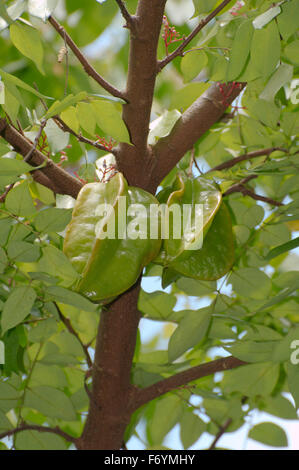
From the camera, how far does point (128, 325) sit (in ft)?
3.12

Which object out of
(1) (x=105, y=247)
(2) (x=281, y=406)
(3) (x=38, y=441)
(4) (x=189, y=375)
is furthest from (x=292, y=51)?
(3) (x=38, y=441)

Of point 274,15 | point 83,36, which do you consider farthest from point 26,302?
point 83,36

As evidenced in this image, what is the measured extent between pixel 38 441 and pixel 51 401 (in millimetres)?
104

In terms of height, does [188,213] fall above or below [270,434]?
above

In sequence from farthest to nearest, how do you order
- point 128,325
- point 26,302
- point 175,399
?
point 175,399 → point 128,325 → point 26,302

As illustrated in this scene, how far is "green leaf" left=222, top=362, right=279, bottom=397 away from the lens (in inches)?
39.4

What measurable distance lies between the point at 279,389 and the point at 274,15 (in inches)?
29.7

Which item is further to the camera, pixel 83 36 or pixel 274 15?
pixel 83 36

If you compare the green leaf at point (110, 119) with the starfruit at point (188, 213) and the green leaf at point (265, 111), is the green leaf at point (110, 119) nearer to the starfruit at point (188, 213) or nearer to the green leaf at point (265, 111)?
the starfruit at point (188, 213)

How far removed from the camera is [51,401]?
39.3 inches

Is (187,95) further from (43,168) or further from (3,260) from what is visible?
(3,260)

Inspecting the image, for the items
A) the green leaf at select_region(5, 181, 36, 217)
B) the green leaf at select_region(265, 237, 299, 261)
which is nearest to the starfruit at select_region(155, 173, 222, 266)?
the green leaf at select_region(265, 237, 299, 261)

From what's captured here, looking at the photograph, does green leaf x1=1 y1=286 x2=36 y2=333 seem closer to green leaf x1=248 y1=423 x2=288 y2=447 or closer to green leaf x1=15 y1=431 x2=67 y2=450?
green leaf x1=15 y1=431 x2=67 y2=450
